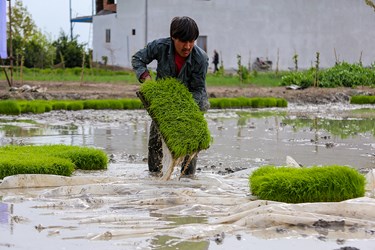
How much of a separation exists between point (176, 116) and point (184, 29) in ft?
2.54

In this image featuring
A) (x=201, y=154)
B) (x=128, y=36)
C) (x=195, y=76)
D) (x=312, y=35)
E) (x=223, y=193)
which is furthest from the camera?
(x=312, y=35)

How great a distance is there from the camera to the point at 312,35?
43.1 metres

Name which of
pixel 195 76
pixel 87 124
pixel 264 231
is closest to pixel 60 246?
pixel 264 231

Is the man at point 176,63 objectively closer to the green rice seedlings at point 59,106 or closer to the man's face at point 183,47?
the man's face at point 183,47

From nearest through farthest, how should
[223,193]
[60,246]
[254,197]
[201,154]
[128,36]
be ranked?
[60,246], [254,197], [223,193], [201,154], [128,36]

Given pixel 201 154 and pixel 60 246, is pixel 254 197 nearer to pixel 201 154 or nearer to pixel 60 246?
pixel 60 246

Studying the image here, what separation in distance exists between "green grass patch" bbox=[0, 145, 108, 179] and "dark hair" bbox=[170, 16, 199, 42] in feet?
5.43

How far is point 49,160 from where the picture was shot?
832 cm

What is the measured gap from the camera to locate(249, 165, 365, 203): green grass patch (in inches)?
262

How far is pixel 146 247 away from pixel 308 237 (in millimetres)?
1045

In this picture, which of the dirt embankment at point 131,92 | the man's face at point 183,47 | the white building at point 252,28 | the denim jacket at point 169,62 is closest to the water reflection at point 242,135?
the denim jacket at point 169,62

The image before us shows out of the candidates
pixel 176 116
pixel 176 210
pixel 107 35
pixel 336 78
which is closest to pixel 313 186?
pixel 176 210

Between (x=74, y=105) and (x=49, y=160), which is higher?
(x=49, y=160)

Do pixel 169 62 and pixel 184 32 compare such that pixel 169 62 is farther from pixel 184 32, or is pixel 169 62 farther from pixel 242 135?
pixel 242 135
